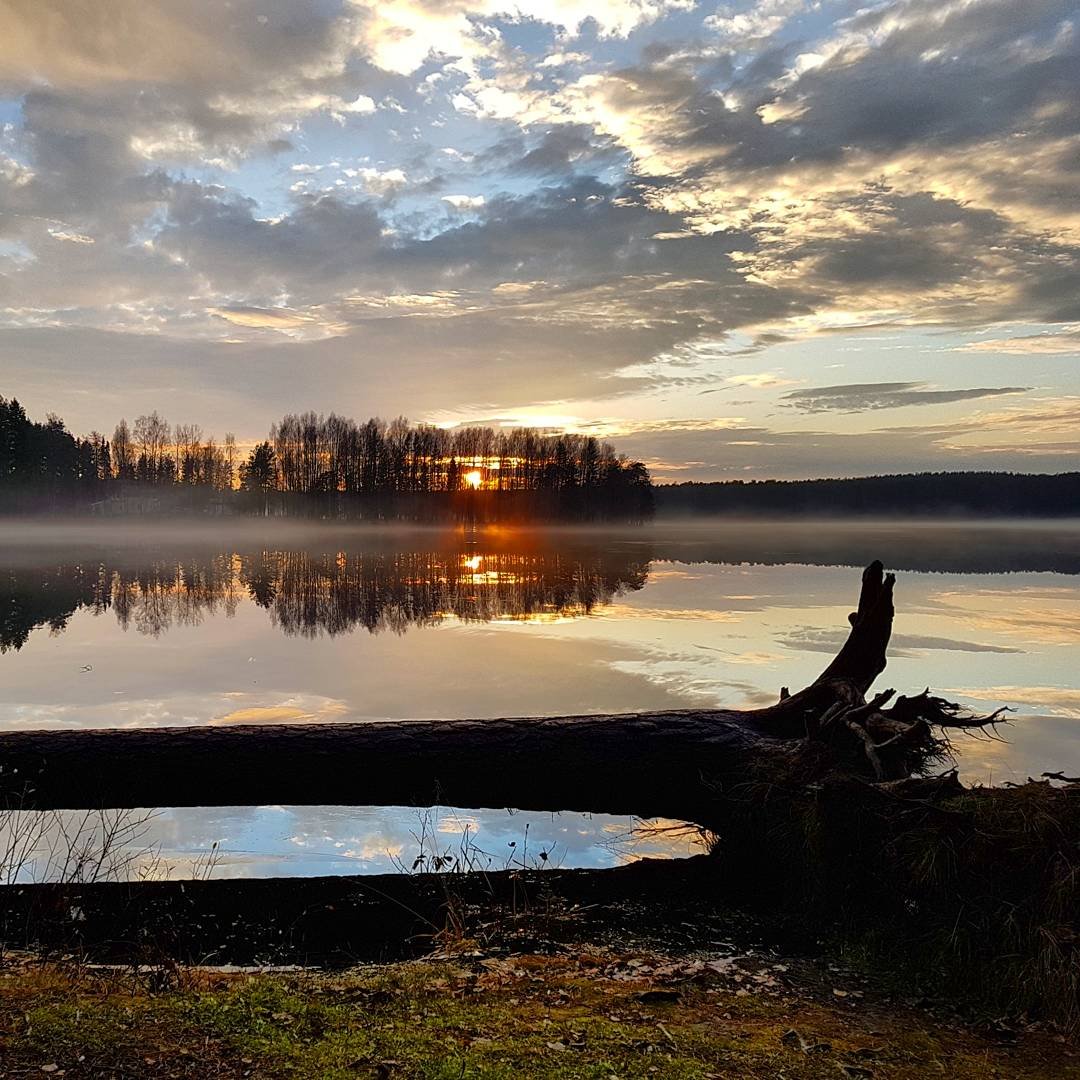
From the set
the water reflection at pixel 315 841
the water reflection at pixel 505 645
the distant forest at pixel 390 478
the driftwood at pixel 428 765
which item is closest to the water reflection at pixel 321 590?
the water reflection at pixel 505 645

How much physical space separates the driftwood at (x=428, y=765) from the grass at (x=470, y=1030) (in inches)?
105

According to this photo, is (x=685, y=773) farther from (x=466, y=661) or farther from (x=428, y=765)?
(x=466, y=661)

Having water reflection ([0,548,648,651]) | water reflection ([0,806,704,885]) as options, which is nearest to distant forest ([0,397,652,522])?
water reflection ([0,548,648,651])

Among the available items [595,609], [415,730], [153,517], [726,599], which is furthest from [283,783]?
[153,517]

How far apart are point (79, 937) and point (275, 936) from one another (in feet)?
4.95

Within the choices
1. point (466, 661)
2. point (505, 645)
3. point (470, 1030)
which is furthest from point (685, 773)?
point (505, 645)

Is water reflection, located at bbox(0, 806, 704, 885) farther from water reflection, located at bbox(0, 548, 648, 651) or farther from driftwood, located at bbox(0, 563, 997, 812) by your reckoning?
water reflection, located at bbox(0, 548, 648, 651)

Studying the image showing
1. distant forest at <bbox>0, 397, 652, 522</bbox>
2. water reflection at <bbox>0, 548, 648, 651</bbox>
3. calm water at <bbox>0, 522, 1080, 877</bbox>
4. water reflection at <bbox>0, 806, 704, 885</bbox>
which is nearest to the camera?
water reflection at <bbox>0, 806, 704, 885</bbox>

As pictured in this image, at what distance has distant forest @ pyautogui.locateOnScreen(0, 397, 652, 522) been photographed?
12731 cm

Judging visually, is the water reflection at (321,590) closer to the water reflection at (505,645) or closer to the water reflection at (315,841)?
the water reflection at (505,645)

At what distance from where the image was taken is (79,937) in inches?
256

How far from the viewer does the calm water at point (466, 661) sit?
8.78m

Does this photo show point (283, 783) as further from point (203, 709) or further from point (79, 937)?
point (203, 709)

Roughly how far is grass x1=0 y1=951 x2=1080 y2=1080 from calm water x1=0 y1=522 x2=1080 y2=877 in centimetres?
268
